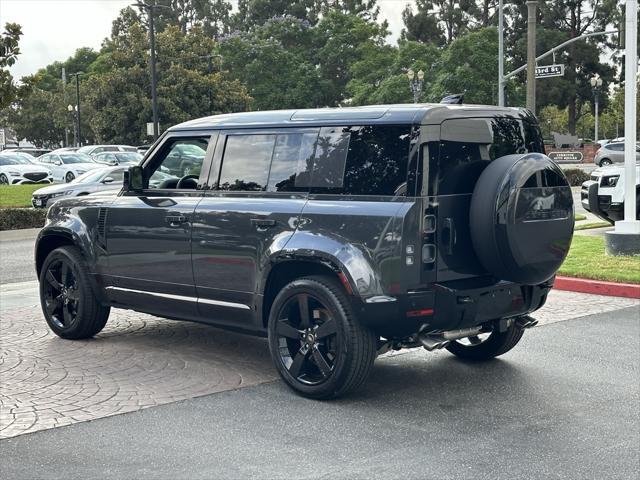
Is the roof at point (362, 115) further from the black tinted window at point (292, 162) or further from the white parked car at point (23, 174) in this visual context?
the white parked car at point (23, 174)

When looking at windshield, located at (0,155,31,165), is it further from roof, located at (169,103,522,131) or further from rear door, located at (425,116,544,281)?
rear door, located at (425,116,544,281)

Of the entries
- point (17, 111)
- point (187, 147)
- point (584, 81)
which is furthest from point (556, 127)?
point (187, 147)

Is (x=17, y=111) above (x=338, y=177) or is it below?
above

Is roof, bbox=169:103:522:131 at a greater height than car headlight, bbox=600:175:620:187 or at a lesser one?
greater

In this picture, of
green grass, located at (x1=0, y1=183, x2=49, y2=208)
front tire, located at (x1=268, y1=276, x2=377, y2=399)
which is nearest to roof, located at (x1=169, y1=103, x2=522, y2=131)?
front tire, located at (x1=268, y1=276, x2=377, y2=399)

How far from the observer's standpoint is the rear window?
5715 mm

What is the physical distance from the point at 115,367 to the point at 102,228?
4.12 ft

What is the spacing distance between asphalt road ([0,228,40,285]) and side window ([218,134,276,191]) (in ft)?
22.0

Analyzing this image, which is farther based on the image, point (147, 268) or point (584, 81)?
point (584, 81)

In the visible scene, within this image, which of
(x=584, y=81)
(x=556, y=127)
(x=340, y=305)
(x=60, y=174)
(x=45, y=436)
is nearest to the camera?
(x=45, y=436)

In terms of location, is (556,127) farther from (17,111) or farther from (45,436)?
(45,436)

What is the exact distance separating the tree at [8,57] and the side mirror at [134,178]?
12.9 metres

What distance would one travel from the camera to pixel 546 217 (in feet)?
19.4

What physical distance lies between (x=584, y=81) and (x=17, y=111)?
5540 centimetres
